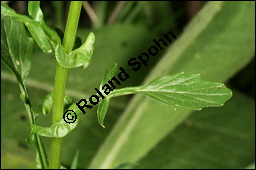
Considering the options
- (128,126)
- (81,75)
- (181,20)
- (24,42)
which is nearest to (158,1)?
(181,20)

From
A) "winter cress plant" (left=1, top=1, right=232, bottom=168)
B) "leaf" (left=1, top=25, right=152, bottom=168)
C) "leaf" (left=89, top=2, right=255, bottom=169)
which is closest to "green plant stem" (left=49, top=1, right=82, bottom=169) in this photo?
"winter cress plant" (left=1, top=1, right=232, bottom=168)

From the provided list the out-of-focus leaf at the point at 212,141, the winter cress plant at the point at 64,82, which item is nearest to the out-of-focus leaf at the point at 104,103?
the winter cress plant at the point at 64,82

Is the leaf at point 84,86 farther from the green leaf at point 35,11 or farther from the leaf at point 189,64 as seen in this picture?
the green leaf at point 35,11

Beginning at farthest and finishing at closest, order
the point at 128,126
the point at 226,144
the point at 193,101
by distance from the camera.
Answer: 1. the point at 226,144
2. the point at 128,126
3. the point at 193,101

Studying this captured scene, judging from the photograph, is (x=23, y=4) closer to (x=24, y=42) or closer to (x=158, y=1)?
(x=158, y=1)

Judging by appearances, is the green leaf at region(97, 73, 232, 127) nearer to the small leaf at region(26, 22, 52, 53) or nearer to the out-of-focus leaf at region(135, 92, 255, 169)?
the small leaf at region(26, 22, 52, 53)

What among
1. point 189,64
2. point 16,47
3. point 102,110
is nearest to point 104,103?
point 102,110
